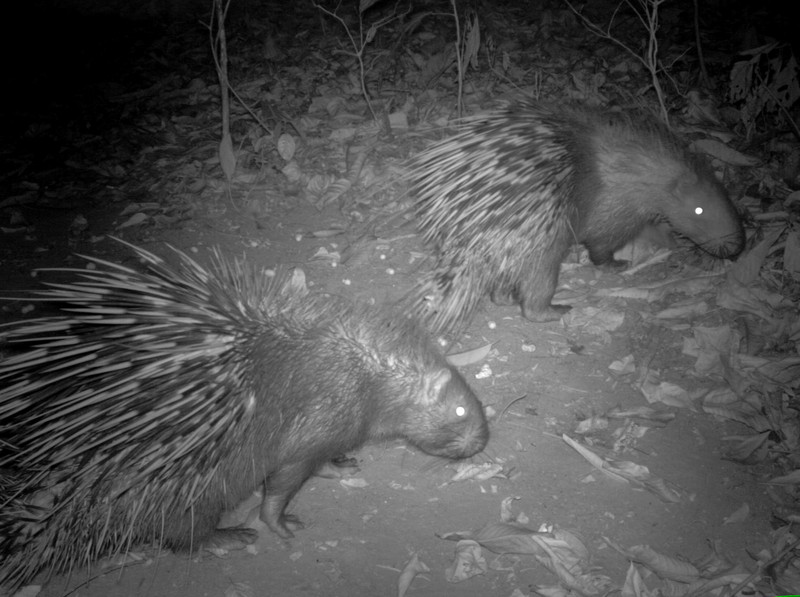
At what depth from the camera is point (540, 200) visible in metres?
4.20

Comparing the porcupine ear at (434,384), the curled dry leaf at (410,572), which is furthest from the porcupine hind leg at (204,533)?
the porcupine ear at (434,384)

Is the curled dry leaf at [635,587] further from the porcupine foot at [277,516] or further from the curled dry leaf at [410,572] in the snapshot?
the porcupine foot at [277,516]

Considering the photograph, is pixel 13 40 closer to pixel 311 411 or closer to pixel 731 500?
pixel 311 411

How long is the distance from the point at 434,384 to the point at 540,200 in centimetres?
160

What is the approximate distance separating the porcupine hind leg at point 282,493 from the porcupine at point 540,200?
150cm

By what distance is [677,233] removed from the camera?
495 cm

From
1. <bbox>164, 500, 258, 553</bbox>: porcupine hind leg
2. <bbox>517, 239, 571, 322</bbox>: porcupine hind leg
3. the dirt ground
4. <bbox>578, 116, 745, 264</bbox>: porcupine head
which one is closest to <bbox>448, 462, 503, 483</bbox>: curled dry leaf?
the dirt ground

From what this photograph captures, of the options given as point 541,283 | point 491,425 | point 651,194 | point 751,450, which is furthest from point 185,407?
point 651,194

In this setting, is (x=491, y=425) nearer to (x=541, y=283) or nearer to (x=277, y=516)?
(x=541, y=283)

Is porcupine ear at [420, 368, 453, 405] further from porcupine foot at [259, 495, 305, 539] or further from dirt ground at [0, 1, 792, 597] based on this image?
porcupine foot at [259, 495, 305, 539]

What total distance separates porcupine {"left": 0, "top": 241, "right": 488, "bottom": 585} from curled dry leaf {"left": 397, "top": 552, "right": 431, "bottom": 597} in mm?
648

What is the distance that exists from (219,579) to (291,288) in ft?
7.08

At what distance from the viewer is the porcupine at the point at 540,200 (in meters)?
4.22

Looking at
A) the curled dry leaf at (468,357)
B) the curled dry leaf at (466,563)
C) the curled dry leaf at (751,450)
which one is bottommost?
the curled dry leaf at (466,563)
